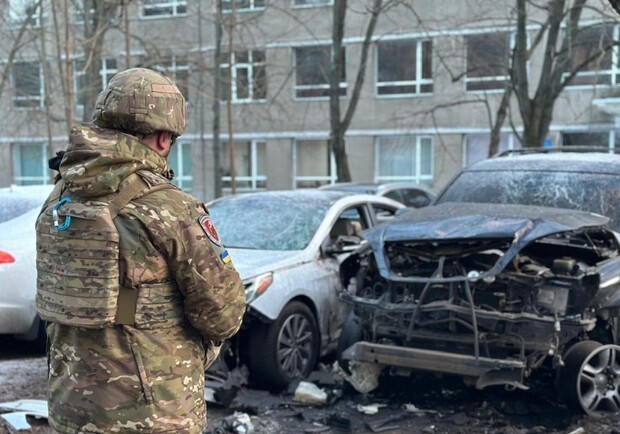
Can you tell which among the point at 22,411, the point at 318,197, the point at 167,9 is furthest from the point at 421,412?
the point at 167,9

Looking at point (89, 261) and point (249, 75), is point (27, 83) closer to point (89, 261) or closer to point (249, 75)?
point (249, 75)

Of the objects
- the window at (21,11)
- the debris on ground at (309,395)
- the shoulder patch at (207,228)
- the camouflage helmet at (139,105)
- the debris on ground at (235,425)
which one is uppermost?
the window at (21,11)

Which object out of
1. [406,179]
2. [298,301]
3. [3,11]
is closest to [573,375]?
[298,301]

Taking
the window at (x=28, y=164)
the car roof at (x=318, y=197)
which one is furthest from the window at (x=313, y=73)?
the car roof at (x=318, y=197)

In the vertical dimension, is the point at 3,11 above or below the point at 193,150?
above

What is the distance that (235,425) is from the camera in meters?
4.63

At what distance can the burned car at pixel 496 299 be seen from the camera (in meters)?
4.77

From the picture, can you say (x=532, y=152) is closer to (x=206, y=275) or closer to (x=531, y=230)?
(x=531, y=230)

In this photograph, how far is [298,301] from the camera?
5906mm

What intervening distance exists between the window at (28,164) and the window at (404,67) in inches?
558

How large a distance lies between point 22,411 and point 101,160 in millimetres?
2950

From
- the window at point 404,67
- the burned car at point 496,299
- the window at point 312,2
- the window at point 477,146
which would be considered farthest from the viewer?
the window at point 312,2

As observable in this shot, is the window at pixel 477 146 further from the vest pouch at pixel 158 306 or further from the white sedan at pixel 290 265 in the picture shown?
the vest pouch at pixel 158 306

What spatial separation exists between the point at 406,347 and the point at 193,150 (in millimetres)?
23278
